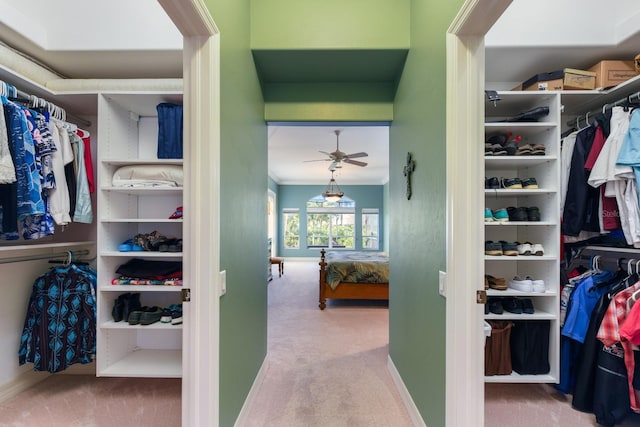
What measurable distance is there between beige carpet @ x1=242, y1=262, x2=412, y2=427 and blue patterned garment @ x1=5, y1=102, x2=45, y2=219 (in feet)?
5.89

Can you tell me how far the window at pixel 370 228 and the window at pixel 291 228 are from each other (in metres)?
2.18

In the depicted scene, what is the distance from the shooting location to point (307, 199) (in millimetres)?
9758

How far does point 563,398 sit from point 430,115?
Answer: 226cm

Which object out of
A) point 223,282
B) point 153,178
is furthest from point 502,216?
point 153,178

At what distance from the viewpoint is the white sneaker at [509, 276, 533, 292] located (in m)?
2.06

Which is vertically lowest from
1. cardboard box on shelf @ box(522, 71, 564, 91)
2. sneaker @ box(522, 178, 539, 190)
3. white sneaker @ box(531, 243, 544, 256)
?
white sneaker @ box(531, 243, 544, 256)

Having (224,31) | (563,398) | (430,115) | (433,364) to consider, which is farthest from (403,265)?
(224,31)

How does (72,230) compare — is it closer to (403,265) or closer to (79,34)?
(79,34)

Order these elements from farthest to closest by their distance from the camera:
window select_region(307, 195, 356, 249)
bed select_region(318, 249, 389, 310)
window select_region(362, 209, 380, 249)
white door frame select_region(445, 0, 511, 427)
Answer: window select_region(307, 195, 356, 249) < window select_region(362, 209, 380, 249) < bed select_region(318, 249, 389, 310) < white door frame select_region(445, 0, 511, 427)

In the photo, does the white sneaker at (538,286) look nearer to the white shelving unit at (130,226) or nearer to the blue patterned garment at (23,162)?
the white shelving unit at (130,226)

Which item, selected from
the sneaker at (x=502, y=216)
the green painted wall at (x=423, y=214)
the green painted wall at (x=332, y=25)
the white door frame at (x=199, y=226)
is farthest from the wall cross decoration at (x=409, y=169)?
the white door frame at (x=199, y=226)

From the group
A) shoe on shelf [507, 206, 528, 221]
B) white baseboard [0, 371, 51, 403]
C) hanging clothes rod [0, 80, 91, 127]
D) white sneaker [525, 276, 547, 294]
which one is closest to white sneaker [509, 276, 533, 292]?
white sneaker [525, 276, 547, 294]

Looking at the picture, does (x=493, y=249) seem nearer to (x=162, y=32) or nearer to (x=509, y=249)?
(x=509, y=249)

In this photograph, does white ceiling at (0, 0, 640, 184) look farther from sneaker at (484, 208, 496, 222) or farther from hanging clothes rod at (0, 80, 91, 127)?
sneaker at (484, 208, 496, 222)
